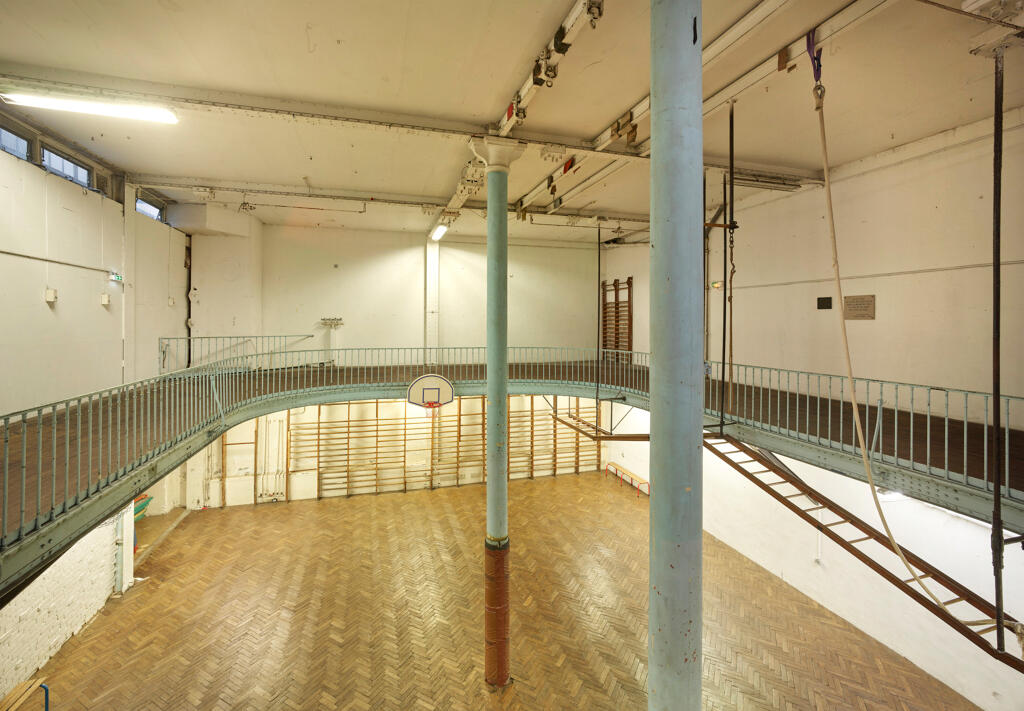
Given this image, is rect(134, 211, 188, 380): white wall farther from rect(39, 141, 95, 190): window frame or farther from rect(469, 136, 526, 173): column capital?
rect(469, 136, 526, 173): column capital

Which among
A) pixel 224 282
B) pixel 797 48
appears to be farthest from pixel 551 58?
pixel 224 282

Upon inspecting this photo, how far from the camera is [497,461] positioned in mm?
5383

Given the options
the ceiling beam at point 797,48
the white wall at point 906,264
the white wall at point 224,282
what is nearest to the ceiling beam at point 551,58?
the ceiling beam at point 797,48

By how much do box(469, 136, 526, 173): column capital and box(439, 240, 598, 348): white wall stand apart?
685 cm

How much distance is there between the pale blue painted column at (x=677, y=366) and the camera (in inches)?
70.1

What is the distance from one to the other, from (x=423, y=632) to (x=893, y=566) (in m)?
6.46

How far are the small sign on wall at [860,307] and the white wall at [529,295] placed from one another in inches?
295

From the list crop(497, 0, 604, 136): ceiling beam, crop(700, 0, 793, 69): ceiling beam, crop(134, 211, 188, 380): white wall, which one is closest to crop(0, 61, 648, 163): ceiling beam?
crop(497, 0, 604, 136): ceiling beam

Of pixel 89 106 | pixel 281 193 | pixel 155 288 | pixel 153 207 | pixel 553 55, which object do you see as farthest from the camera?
pixel 153 207

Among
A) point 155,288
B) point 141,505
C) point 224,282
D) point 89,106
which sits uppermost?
point 89,106

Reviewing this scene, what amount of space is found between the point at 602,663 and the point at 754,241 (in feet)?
25.8

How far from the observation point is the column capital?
18.2ft

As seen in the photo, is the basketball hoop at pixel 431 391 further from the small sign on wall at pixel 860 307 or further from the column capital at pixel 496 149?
the small sign on wall at pixel 860 307

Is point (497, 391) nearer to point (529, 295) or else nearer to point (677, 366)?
point (677, 366)
